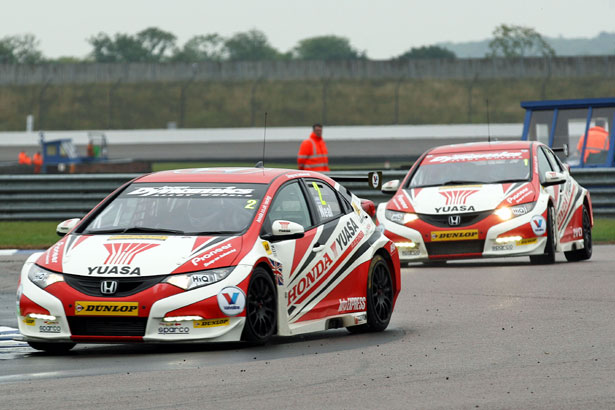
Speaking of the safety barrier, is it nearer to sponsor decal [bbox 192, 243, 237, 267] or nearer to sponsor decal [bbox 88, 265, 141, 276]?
sponsor decal [bbox 192, 243, 237, 267]

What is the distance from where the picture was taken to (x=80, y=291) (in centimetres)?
845

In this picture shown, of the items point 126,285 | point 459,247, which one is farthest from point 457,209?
point 126,285

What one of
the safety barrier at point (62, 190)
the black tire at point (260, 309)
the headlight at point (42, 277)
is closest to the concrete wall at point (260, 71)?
the safety barrier at point (62, 190)

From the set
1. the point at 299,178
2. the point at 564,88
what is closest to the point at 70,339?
the point at 299,178

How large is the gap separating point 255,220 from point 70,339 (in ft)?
5.04

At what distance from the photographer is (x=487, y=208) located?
16.1m

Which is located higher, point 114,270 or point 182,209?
point 182,209

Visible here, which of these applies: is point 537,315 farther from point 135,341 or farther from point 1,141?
point 1,141

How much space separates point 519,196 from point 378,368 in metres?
8.78

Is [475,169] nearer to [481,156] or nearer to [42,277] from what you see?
[481,156]

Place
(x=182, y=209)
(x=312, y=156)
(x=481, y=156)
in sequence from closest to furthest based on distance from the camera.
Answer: (x=182, y=209) → (x=481, y=156) → (x=312, y=156)

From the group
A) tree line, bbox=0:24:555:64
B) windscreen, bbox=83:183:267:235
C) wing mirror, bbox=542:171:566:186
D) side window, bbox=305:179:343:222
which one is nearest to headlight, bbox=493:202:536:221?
wing mirror, bbox=542:171:566:186

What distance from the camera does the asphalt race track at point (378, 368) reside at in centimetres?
666

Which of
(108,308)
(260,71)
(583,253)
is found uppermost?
(260,71)
